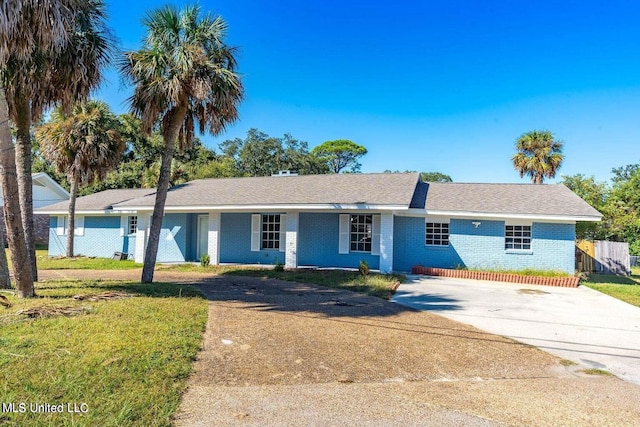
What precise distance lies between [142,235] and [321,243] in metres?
8.55

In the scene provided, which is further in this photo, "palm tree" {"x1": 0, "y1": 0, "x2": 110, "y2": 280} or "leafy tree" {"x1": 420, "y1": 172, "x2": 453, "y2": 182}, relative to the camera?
"leafy tree" {"x1": 420, "y1": 172, "x2": 453, "y2": 182}

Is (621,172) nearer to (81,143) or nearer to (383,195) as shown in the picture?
(383,195)

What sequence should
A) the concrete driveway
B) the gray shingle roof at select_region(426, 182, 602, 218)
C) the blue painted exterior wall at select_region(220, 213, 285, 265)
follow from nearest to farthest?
the concrete driveway, the gray shingle roof at select_region(426, 182, 602, 218), the blue painted exterior wall at select_region(220, 213, 285, 265)

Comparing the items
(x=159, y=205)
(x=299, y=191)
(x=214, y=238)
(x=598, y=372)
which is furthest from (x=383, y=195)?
(x=598, y=372)

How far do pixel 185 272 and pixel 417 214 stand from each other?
958 cm

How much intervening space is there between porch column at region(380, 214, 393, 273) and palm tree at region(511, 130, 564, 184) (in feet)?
48.3

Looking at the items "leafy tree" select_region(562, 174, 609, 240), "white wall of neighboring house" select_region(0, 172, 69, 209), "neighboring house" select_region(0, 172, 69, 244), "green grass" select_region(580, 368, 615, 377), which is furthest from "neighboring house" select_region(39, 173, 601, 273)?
"neighboring house" select_region(0, 172, 69, 244)

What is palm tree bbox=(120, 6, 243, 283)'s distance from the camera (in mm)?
10977

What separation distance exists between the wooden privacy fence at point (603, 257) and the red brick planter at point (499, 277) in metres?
5.62

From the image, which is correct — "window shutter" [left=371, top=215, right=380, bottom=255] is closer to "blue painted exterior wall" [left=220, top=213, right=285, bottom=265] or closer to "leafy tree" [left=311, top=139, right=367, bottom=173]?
"blue painted exterior wall" [left=220, top=213, right=285, bottom=265]

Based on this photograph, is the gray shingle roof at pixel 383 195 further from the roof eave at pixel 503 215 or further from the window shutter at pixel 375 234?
the window shutter at pixel 375 234

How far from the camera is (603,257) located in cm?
1842

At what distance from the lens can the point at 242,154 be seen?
147 ft

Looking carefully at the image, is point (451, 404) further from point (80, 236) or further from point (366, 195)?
point (80, 236)
